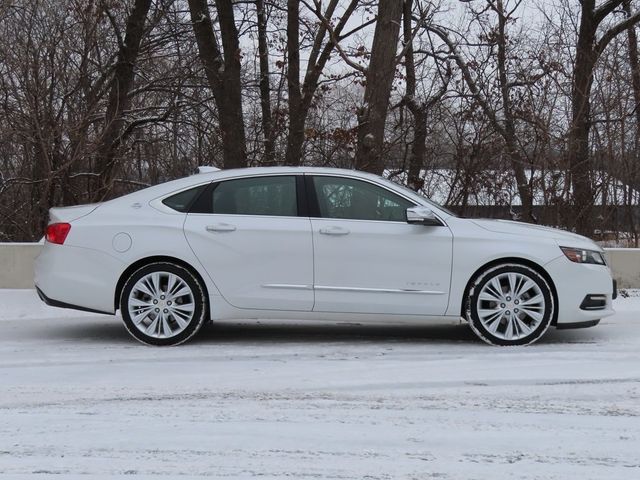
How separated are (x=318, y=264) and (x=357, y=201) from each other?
67 cm

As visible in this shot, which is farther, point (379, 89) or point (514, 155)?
point (379, 89)

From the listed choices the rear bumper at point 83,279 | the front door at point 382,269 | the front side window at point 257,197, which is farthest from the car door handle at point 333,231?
the rear bumper at point 83,279

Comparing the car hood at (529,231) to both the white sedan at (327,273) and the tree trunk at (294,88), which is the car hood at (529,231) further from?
the tree trunk at (294,88)

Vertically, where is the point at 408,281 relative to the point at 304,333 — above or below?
above

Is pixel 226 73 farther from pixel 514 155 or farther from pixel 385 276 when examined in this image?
pixel 385 276

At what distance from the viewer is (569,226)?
1256 centimetres

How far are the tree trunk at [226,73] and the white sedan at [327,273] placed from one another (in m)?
6.71

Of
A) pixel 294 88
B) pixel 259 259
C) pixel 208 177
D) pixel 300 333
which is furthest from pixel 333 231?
pixel 294 88

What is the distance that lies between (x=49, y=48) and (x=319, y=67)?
194 inches

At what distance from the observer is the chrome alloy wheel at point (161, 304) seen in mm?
7207

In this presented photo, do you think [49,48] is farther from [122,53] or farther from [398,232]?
[398,232]

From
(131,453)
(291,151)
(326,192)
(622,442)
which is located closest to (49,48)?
(291,151)

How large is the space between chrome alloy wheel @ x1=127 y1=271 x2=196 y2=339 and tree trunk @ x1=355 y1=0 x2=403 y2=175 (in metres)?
6.03

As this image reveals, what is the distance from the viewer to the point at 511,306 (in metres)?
7.21
